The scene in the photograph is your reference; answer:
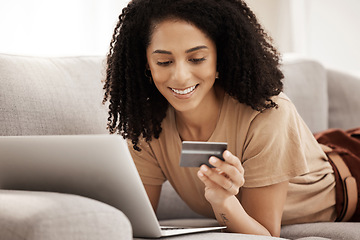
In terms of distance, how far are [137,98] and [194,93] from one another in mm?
222

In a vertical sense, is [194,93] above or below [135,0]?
below

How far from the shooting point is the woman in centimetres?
132

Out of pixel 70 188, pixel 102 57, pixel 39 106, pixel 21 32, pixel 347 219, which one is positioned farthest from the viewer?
pixel 21 32

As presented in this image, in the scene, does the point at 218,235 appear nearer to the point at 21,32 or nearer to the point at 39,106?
the point at 39,106

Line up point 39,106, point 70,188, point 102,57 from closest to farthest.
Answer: point 70,188
point 39,106
point 102,57

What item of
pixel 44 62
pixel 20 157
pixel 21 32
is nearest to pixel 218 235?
pixel 20 157

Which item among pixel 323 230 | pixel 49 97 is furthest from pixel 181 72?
pixel 323 230

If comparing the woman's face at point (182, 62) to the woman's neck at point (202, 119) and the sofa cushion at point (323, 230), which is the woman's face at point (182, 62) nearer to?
the woman's neck at point (202, 119)

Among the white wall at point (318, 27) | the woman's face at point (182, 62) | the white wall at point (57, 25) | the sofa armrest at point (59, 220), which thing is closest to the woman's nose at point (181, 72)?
the woman's face at point (182, 62)

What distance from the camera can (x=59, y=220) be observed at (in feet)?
2.63

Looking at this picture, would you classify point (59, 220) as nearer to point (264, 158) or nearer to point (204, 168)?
point (204, 168)

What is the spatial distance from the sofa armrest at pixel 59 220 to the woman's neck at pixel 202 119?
665mm

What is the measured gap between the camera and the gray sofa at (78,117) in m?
0.82

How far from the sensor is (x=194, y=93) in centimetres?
138
